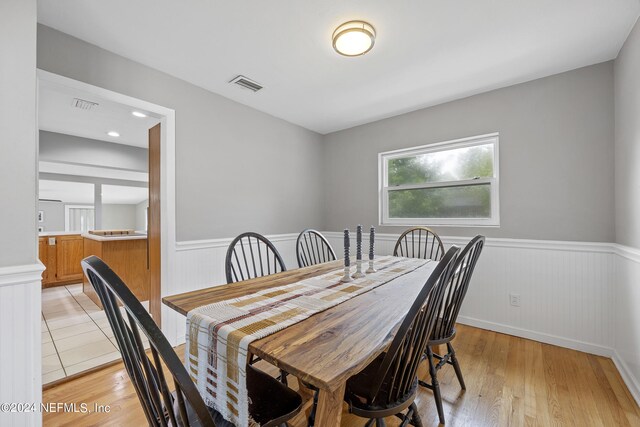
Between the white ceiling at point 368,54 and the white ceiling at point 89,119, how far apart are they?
35.6 inches

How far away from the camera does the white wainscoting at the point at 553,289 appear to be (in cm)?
190

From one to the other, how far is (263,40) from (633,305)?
10.0ft

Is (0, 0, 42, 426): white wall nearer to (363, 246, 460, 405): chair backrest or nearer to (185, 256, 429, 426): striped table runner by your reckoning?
(185, 256, 429, 426): striped table runner

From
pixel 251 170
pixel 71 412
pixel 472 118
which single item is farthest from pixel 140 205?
pixel 472 118

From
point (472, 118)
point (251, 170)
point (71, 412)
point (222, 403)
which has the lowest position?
point (71, 412)

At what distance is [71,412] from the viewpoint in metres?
1.58

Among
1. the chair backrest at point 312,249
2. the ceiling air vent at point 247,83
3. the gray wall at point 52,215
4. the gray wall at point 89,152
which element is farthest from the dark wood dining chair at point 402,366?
the gray wall at point 52,215

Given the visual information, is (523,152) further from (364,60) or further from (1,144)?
(1,144)

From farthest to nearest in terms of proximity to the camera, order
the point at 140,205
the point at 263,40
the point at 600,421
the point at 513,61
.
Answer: the point at 140,205
the point at 513,61
the point at 263,40
the point at 600,421

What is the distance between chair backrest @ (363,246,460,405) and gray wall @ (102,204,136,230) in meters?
11.3

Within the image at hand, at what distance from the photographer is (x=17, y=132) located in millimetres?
1303

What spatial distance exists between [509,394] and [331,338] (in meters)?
1.58

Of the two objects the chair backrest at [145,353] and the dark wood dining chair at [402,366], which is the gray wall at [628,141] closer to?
the dark wood dining chair at [402,366]

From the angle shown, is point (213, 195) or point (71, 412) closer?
point (71, 412)
